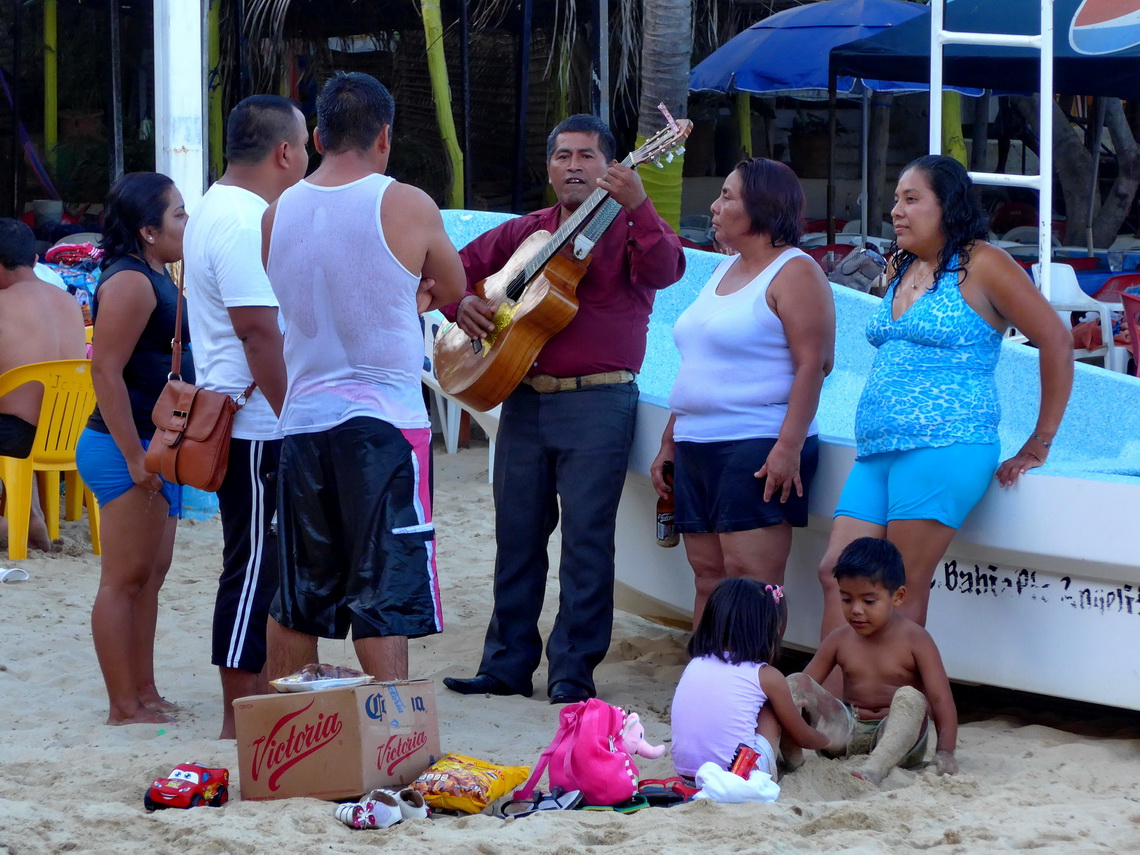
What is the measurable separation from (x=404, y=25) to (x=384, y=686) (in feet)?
34.0

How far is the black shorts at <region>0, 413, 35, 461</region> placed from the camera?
19.9ft

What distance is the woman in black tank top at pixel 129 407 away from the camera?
3.65m

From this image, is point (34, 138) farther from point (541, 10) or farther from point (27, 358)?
point (27, 358)

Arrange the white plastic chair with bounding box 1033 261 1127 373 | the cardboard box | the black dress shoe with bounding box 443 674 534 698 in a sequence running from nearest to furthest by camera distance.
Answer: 1. the cardboard box
2. the black dress shoe with bounding box 443 674 534 698
3. the white plastic chair with bounding box 1033 261 1127 373

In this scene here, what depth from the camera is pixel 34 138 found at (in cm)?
1352

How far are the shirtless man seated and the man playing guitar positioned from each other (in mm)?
2828

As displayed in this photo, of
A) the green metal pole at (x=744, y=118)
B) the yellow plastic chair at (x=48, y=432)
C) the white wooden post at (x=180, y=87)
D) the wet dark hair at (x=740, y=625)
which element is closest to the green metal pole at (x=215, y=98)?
the white wooden post at (x=180, y=87)

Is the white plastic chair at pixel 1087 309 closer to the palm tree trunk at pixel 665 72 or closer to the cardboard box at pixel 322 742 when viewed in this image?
the palm tree trunk at pixel 665 72

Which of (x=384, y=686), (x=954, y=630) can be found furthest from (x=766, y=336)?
(x=384, y=686)

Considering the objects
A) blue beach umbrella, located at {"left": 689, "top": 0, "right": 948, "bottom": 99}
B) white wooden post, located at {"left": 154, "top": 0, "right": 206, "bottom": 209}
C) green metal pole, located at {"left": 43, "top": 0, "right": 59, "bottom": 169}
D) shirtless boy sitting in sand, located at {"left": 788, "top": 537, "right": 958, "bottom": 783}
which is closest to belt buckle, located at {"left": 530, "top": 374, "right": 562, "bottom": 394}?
shirtless boy sitting in sand, located at {"left": 788, "top": 537, "right": 958, "bottom": 783}

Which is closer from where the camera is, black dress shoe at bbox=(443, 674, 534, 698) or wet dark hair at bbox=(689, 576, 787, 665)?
wet dark hair at bbox=(689, 576, 787, 665)

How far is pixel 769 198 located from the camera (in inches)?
148

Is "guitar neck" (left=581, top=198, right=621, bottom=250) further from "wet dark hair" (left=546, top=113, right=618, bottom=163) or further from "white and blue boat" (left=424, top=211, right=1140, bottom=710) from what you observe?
"white and blue boat" (left=424, top=211, right=1140, bottom=710)

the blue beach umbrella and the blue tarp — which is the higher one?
the blue beach umbrella
